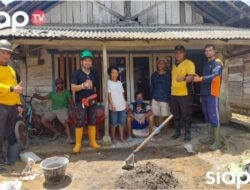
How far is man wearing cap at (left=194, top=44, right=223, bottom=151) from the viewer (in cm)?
638

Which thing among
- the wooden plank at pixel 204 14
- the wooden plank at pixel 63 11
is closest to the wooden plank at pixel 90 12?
the wooden plank at pixel 63 11

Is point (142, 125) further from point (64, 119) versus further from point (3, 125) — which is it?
point (3, 125)

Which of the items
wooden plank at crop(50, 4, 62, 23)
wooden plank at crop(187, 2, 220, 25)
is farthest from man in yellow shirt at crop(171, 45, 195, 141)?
wooden plank at crop(50, 4, 62, 23)

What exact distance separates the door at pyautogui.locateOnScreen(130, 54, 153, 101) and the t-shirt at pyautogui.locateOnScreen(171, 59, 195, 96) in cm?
A: 202

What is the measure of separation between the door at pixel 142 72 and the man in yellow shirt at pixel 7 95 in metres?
3.80

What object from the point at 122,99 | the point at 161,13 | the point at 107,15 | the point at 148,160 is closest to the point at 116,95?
the point at 122,99

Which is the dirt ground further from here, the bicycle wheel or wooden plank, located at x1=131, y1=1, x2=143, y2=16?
wooden plank, located at x1=131, y1=1, x2=143, y2=16

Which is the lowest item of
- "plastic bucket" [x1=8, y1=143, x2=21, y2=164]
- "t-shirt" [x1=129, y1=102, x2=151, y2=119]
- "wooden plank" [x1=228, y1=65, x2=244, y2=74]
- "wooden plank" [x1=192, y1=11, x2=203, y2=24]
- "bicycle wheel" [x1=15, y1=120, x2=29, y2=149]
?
"plastic bucket" [x1=8, y1=143, x2=21, y2=164]

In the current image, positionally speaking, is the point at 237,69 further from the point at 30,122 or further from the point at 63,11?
the point at 30,122

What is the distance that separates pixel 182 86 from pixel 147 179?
261 cm

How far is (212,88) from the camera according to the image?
6.43 m

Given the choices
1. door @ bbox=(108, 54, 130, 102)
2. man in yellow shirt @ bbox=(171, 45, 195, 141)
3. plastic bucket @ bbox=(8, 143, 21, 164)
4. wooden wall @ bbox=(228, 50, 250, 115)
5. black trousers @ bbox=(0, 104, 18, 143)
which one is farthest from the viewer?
wooden wall @ bbox=(228, 50, 250, 115)

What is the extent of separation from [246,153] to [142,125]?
2287 mm

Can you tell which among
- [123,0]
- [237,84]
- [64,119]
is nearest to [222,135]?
[64,119]
